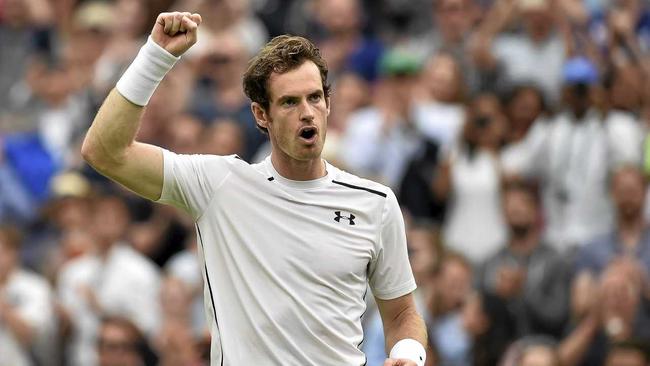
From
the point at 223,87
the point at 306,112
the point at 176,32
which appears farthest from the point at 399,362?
the point at 223,87

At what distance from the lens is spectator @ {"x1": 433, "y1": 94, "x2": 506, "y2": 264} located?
11.0 meters

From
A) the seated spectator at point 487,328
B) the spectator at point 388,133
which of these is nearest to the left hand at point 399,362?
the seated spectator at point 487,328

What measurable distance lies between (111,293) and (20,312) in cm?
79

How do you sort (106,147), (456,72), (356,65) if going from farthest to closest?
(356,65), (456,72), (106,147)

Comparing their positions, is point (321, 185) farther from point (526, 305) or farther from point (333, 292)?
point (526, 305)

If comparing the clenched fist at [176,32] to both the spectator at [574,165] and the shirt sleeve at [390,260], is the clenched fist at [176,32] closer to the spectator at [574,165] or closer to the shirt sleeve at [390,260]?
the shirt sleeve at [390,260]

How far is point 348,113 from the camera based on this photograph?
12.3 meters

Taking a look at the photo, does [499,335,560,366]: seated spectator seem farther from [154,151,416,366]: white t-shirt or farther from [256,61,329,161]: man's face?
[256,61,329,161]: man's face

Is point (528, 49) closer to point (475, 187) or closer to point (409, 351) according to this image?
point (475, 187)

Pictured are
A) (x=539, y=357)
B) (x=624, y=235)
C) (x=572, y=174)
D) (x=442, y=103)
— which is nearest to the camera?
(x=539, y=357)

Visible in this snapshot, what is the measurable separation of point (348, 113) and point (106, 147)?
6.88m

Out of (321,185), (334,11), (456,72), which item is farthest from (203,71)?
(321,185)

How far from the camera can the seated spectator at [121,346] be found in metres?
10.5

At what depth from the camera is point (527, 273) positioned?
10.4 meters
